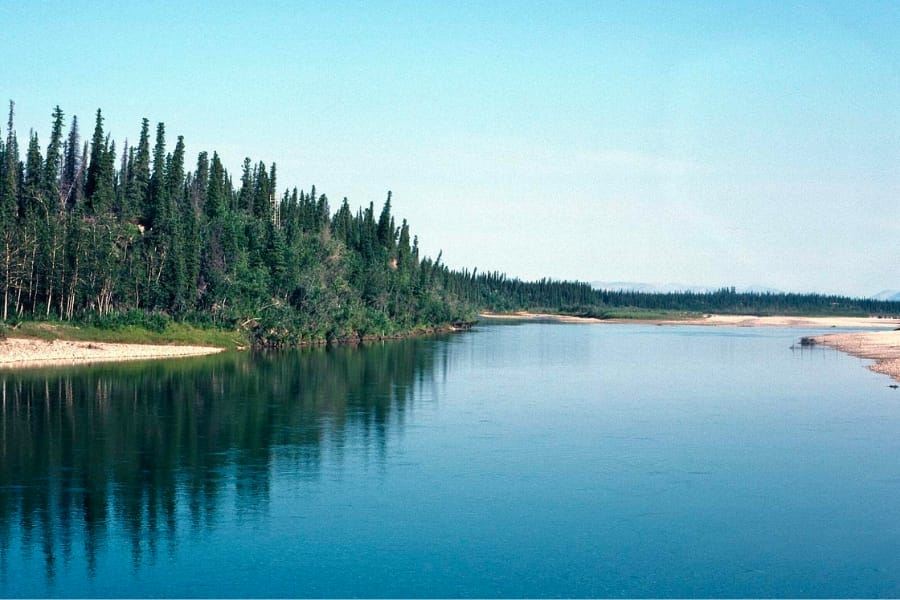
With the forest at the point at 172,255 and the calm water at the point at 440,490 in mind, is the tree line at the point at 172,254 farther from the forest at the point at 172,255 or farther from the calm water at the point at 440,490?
the calm water at the point at 440,490

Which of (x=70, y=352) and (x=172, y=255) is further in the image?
(x=172, y=255)

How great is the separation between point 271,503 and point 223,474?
16.2 feet

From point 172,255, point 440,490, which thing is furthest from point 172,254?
point 440,490

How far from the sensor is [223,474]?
34.3 m

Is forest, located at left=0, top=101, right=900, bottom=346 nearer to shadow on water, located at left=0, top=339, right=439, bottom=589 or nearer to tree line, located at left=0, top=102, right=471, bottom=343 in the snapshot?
tree line, located at left=0, top=102, right=471, bottom=343

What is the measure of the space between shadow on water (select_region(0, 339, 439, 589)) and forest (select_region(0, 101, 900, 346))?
69.1ft

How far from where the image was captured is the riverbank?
81.0 meters

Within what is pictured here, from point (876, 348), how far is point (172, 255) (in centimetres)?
8310

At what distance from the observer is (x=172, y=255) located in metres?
97.6

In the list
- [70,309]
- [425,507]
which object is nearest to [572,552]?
[425,507]

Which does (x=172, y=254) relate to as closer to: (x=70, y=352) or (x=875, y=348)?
(x=70, y=352)

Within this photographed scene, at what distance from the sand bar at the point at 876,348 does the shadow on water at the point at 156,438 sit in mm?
42137

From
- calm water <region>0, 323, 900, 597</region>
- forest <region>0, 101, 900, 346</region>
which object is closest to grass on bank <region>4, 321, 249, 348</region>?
forest <region>0, 101, 900, 346</region>

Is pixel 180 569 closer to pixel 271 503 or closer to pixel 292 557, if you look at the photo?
pixel 292 557
